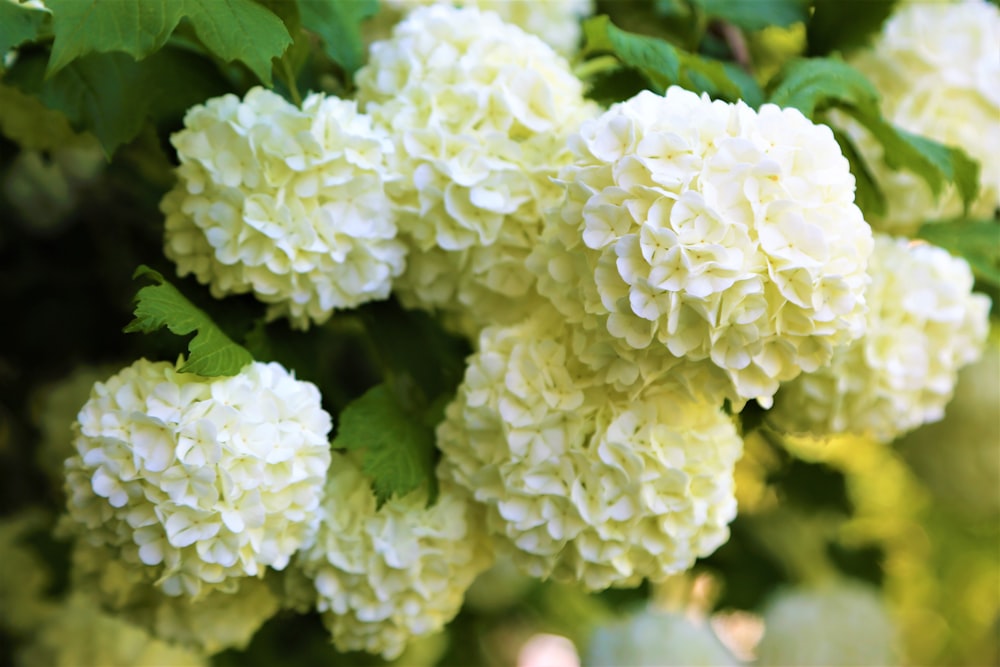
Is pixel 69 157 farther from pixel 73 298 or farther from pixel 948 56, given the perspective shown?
pixel 948 56

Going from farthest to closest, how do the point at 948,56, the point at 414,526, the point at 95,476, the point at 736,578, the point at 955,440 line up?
1. the point at 736,578
2. the point at 955,440
3. the point at 948,56
4. the point at 414,526
5. the point at 95,476

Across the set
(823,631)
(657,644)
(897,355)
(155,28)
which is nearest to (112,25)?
(155,28)

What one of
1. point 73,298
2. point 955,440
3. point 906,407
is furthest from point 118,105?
point 955,440

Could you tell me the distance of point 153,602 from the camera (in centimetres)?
97

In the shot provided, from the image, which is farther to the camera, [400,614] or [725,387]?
[400,614]

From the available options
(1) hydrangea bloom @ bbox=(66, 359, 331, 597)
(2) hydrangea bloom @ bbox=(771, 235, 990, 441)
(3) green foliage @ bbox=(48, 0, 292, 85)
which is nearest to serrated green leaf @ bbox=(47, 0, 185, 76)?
(3) green foliage @ bbox=(48, 0, 292, 85)

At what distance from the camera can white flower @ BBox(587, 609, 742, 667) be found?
1421mm

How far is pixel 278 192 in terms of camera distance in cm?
85

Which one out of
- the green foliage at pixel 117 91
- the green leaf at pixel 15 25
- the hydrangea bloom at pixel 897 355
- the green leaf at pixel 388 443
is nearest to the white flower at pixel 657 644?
the hydrangea bloom at pixel 897 355

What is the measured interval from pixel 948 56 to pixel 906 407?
0.43 meters

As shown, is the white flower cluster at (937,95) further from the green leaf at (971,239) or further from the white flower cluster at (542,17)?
the white flower cluster at (542,17)

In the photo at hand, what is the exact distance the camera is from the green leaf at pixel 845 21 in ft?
3.67

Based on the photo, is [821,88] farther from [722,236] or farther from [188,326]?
[188,326]

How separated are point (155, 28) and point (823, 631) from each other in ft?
4.61
